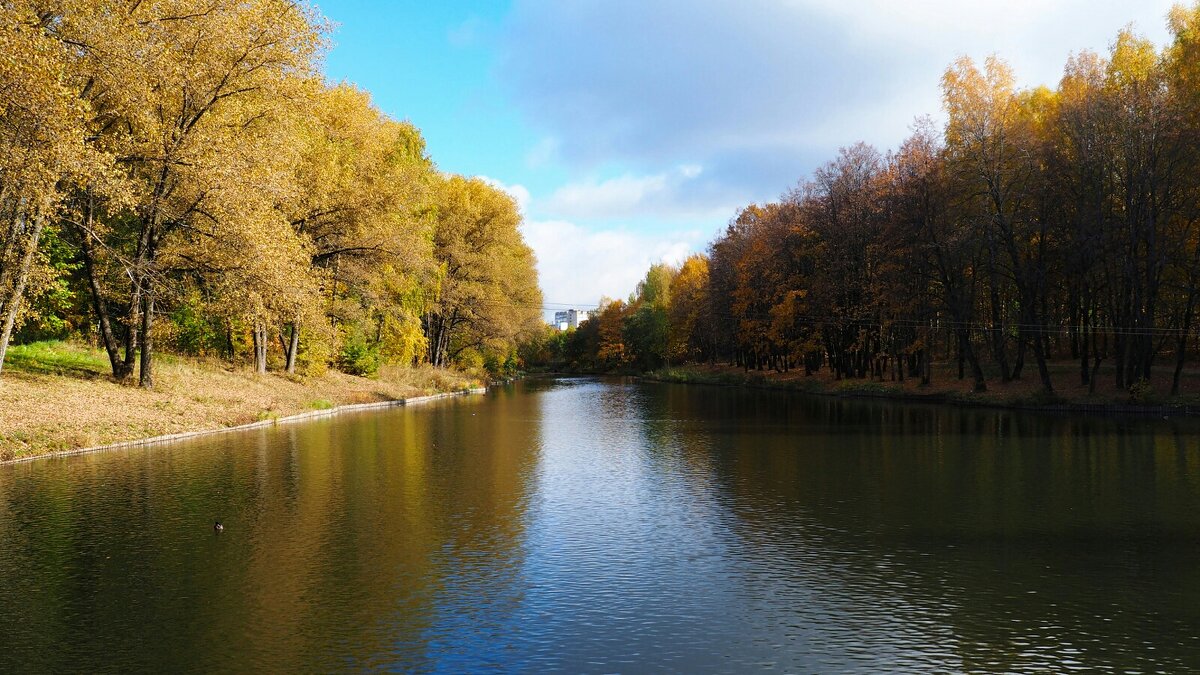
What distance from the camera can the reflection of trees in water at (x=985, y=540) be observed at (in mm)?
9312

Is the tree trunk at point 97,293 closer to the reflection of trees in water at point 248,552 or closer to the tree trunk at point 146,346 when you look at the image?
the tree trunk at point 146,346

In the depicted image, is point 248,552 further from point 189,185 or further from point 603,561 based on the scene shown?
point 189,185

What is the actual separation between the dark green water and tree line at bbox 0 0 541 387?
25.3 ft

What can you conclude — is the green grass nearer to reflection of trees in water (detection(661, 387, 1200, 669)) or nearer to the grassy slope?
the grassy slope

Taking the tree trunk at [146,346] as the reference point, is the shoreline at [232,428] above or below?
below

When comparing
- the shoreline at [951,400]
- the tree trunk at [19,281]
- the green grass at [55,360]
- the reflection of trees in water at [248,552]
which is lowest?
the reflection of trees in water at [248,552]

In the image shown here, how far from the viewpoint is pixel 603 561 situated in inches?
492

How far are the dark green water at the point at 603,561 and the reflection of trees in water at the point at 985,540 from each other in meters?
0.06

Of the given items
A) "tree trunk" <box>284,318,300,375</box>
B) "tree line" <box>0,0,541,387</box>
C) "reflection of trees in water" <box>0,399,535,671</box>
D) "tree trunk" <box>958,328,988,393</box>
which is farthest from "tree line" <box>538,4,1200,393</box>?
"tree trunk" <box>284,318,300,375</box>

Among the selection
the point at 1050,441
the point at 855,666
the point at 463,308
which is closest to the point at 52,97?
the point at 855,666

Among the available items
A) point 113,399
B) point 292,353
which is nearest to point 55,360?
point 113,399

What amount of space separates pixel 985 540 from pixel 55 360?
107 ft

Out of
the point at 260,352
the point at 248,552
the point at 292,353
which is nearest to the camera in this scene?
the point at 248,552

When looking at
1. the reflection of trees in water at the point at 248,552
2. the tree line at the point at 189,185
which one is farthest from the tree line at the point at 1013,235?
the reflection of trees in water at the point at 248,552
